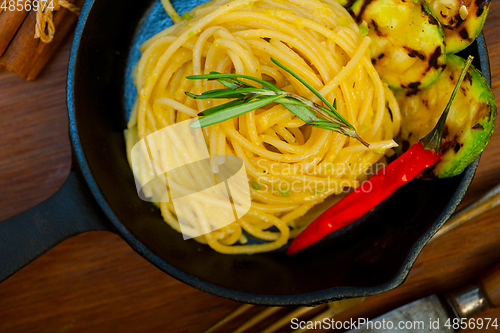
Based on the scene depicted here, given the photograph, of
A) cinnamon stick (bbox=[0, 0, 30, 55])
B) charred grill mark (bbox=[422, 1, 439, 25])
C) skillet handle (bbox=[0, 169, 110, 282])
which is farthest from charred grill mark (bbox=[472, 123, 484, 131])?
cinnamon stick (bbox=[0, 0, 30, 55])

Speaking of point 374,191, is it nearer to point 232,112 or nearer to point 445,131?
point 445,131

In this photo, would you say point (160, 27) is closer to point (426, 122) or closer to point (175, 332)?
point (426, 122)

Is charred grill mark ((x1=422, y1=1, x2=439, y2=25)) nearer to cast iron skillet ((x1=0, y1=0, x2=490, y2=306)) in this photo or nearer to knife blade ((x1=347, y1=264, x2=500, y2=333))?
cast iron skillet ((x1=0, y1=0, x2=490, y2=306))

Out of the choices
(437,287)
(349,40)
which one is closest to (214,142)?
(349,40)

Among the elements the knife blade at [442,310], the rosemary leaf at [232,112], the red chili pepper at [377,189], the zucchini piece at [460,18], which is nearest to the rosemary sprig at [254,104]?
the rosemary leaf at [232,112]

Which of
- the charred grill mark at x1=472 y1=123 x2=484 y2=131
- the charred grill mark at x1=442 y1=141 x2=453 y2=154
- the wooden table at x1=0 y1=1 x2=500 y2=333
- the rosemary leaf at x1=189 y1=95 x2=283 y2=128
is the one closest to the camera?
the rosemary leaf at x1=189 y1=95 x2=283 y2=128

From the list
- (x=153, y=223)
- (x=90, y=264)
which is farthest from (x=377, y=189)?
(x=90, y=264)
